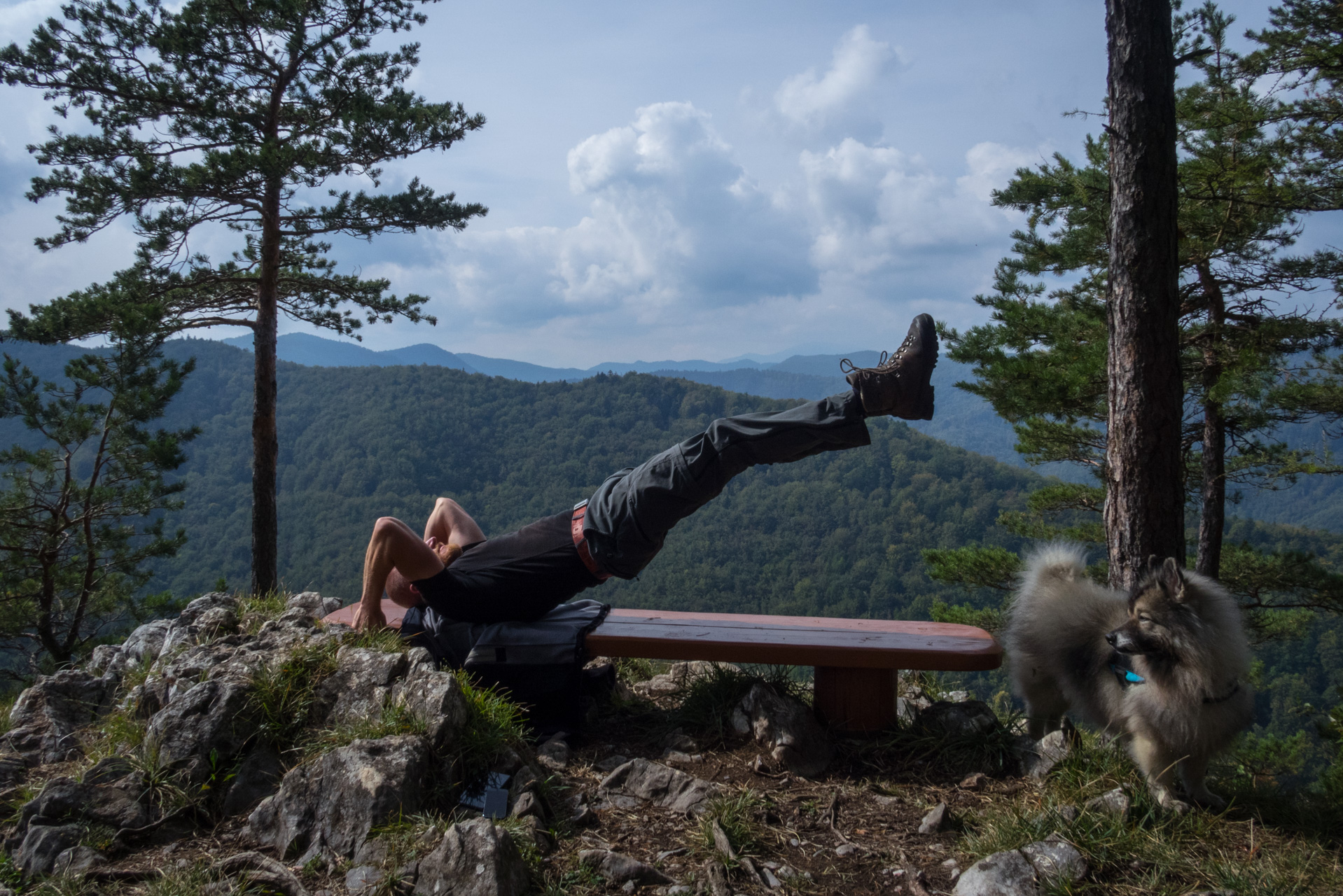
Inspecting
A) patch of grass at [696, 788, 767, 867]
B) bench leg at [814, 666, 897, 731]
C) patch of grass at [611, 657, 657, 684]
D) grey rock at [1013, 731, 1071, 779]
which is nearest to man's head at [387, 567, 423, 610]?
patch of grass at [611, 657, 657, 684]

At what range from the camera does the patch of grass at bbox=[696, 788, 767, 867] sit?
101 inches

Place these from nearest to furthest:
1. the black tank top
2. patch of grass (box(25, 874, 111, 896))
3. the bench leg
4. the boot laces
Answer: patch of grass (box(25, 874, 111, 896)) → the boot laces → the bench leg → the black tank top

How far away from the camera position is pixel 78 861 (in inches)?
98.7

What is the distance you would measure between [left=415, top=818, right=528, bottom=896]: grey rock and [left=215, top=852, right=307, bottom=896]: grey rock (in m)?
0.44

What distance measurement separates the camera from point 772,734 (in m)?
3.34

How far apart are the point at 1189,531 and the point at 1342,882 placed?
41.0ft

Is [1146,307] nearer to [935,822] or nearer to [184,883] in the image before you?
[935,822]

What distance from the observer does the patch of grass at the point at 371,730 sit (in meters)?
2.92

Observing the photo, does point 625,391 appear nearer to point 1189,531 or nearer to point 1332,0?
point 1189,531

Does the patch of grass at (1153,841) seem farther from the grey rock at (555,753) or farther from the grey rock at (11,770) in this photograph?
the grey rock at (11,770)

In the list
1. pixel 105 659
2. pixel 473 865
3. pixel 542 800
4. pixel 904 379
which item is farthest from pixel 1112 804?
pixel 105 659

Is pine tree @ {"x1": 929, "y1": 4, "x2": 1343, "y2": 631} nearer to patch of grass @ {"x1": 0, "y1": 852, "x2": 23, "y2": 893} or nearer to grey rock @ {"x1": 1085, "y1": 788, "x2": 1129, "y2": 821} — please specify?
grey rock @ {"x1": 1085, "y1": 788, "x2": 1129, "y2": 821}

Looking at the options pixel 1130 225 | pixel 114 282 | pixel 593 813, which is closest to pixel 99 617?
pixel 114 282

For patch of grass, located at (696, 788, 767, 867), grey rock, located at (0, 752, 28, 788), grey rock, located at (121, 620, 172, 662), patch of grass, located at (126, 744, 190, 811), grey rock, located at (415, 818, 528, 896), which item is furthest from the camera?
grey rock, located at (121, 620, 172, 662)
